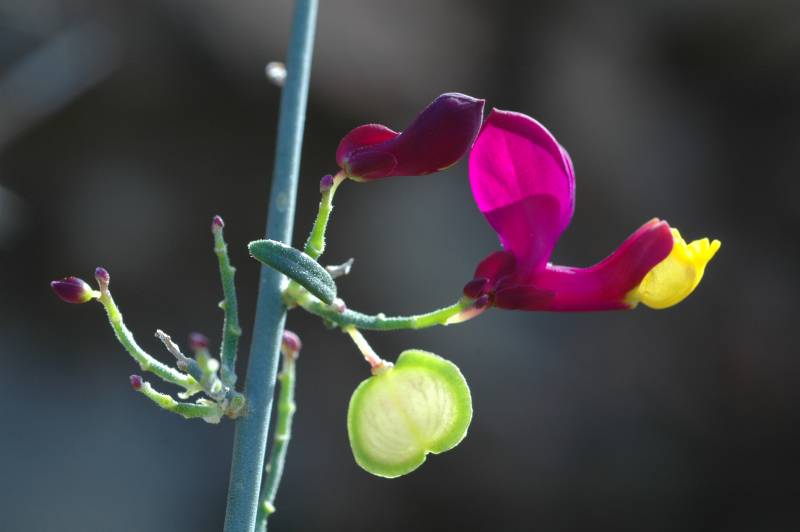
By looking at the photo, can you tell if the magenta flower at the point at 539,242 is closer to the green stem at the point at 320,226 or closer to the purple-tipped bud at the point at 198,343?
the green stem at the point at 320,226

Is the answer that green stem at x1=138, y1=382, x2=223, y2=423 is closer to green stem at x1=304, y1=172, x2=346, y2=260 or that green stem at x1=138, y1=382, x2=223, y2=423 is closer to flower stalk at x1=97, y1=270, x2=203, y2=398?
flower stalk at x1=97, y1=270, x2=203, y2=398

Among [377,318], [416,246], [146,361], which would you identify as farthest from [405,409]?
[416,246]

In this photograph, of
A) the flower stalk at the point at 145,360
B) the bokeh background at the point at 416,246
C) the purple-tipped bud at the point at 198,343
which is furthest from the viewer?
the bokeh background at the point at 416,246

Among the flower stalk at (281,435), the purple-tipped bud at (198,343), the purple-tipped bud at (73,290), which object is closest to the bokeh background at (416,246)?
the flower stalk at (281,435)

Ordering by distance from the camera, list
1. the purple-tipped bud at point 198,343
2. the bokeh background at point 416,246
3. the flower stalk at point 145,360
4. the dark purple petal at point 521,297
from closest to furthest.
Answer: the purple-tipped bud at point 198,343 → the flower stalk at point 145,360 → the dark purple petal at point 521,297 → the bokeh background at point 416,246

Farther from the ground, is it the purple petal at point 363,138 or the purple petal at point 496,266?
the purple petal at point 363,138
